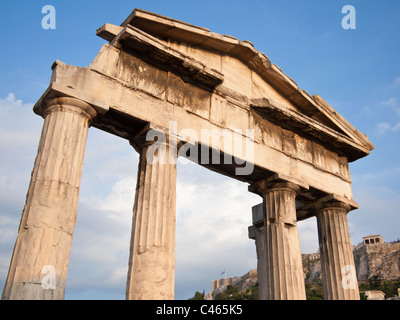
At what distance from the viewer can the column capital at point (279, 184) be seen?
1367cm

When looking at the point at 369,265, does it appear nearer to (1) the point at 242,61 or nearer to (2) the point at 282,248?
(2) the point at 282,248

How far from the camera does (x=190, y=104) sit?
12.2 m

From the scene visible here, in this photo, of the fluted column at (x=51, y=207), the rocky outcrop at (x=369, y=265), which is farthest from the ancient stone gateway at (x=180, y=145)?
the rocky outcrop at (x=369, y=265)

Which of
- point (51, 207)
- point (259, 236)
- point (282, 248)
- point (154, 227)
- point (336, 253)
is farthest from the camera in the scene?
point (259, 236)

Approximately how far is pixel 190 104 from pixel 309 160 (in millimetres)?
5380

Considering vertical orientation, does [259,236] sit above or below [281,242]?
above

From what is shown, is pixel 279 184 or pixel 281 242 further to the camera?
pixel 279 184

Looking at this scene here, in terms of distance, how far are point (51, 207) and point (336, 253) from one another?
10.5m

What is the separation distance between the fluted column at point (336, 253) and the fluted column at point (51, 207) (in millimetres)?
9682

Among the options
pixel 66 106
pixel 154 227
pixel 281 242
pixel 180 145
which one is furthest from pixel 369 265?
pixel 66 106

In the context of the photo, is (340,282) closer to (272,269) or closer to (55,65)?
(272,269)

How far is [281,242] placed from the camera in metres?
13.0

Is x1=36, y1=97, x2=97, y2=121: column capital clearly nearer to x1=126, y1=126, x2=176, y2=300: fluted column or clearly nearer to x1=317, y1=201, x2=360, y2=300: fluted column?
x1=126, y1=126, x2=176, y2=300: fluted column

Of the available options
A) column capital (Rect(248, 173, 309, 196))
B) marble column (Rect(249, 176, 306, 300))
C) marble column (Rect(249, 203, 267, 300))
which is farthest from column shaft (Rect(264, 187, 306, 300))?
marble column (Rect(249, 203, 267, 300))
